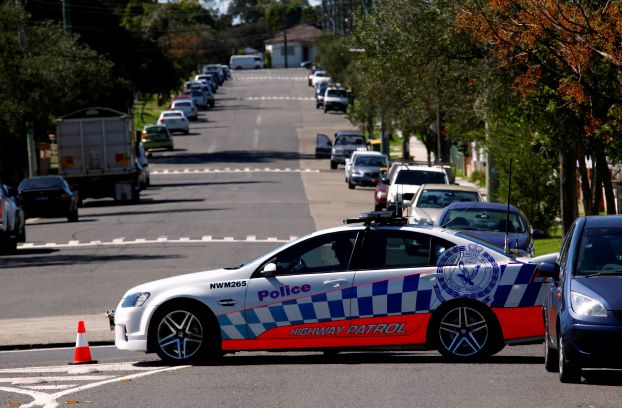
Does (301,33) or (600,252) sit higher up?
(301,33)

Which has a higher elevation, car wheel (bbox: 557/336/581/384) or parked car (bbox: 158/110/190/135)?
car wheel (bbox: 557/336/581/384)

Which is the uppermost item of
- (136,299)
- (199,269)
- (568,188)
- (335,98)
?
(136,299)

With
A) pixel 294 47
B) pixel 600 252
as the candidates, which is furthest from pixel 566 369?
pixel 294 47

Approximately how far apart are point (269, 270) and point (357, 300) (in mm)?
903

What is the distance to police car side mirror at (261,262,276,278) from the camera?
42.1 feet

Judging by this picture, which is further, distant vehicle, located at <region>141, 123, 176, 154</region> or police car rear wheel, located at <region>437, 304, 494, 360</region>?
distant vehicle, located at <region>141, 123, 176, 154</region>

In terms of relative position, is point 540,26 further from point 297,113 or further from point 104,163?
point 297,113

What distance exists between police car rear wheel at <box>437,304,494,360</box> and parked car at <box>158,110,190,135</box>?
74.4 meters

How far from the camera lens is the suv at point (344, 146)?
63.6 meters

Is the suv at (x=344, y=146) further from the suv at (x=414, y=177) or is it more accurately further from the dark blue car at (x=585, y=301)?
the dark blue car at (x=585, y=301)

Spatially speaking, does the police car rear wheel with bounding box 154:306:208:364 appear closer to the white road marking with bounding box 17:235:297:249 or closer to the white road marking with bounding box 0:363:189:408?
the white road marking with bounding box 0:363:189:408

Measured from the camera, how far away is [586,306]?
34.4 feet

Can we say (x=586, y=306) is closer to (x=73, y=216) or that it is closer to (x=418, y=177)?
(x=418, y=177)

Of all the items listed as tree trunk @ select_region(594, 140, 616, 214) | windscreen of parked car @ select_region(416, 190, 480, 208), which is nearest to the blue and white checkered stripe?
tree trunk @ select_region(594, 140, 616, 214)
